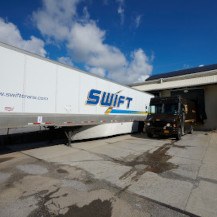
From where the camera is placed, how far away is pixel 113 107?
36.9 feet

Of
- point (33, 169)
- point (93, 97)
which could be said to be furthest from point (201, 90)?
point (33, 169)

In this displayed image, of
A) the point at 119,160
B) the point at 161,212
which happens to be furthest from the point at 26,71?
the point at 161,212

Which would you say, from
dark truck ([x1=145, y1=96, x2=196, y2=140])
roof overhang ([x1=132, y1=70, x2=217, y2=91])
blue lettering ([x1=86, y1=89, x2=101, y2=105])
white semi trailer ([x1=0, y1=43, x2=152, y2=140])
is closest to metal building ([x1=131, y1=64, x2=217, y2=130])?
roof overhang ([x1=132, y1=70, x2=217, y2=91])

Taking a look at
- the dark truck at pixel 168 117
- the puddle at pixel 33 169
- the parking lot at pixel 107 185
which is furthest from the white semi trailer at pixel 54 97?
the dark truck at pixel 168 117

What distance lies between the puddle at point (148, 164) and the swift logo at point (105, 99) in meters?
3.67

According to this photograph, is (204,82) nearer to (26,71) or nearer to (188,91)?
(188,91)

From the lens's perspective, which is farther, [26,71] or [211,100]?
[211,100]

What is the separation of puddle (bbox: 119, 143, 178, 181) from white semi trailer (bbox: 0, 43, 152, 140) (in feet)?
10.9

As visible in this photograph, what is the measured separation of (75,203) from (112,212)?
0.77 meters

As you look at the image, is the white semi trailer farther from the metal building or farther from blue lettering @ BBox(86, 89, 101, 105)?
the metal building

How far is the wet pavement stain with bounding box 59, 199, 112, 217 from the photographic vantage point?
3271 millimetres

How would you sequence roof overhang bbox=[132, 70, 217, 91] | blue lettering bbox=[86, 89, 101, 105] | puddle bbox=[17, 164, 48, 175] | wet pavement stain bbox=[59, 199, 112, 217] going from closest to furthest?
wet pavement stain bbox=[59, 199, 112, 217], puddle bbox=[17, 164, 48, 175], blue lettering bbox=[86, 89, 101, 105], roof overhang bbox=[132, 70, 217, 91]

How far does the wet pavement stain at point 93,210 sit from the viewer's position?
327 centimetres

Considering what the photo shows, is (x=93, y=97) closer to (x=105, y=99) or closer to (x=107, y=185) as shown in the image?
(x=105, y=99)
